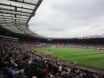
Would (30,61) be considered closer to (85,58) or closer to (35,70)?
(35,70)

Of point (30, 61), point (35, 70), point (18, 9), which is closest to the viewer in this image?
point (35, 70)

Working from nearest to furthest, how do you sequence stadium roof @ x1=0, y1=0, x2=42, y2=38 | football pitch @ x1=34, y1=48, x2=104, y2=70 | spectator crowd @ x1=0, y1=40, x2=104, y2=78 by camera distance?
spectator crowd @ x1=0, y1=40, x2=104, y2=78 < stadium roof @ x1=0, y1=0, x2=42, y2=38 < football pitch @ x1=34, y1=48, x2=104, y2=70

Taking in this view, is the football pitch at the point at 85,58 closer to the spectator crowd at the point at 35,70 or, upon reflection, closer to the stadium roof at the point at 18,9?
the spectator crowd at the point at 35,70

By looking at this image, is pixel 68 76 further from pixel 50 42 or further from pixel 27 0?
pixel 50 42

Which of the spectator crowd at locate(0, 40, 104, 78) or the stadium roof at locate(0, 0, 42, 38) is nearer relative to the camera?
the spectator crowd at locate(0, 40, 104, 78)

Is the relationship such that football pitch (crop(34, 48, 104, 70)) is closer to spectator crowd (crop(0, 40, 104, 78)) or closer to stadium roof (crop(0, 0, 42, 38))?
spectator crowd (crop(0, 40, 104, 78))

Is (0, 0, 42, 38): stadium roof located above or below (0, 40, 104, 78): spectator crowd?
above

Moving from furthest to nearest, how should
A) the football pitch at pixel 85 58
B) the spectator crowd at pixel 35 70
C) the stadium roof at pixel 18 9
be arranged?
the football pitch at pixel 85 58
the stadium roof at pixel 18 9
the spectator crowd at pixel 35 70

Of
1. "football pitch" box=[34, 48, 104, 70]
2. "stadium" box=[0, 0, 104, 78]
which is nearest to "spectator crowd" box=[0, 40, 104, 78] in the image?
"stadium" box=[0, 0, 104, 78]

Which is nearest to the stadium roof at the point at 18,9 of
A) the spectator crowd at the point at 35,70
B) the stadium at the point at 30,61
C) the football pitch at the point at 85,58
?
the stadium at the point at 30,61

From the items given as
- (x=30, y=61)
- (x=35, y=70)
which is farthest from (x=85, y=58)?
(x=35, y=70)

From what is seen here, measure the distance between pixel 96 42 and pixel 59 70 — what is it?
201 ft

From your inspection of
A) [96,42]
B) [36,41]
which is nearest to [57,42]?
[36,41]

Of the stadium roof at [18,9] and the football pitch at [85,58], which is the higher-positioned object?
the stadium roof at [18,9]
